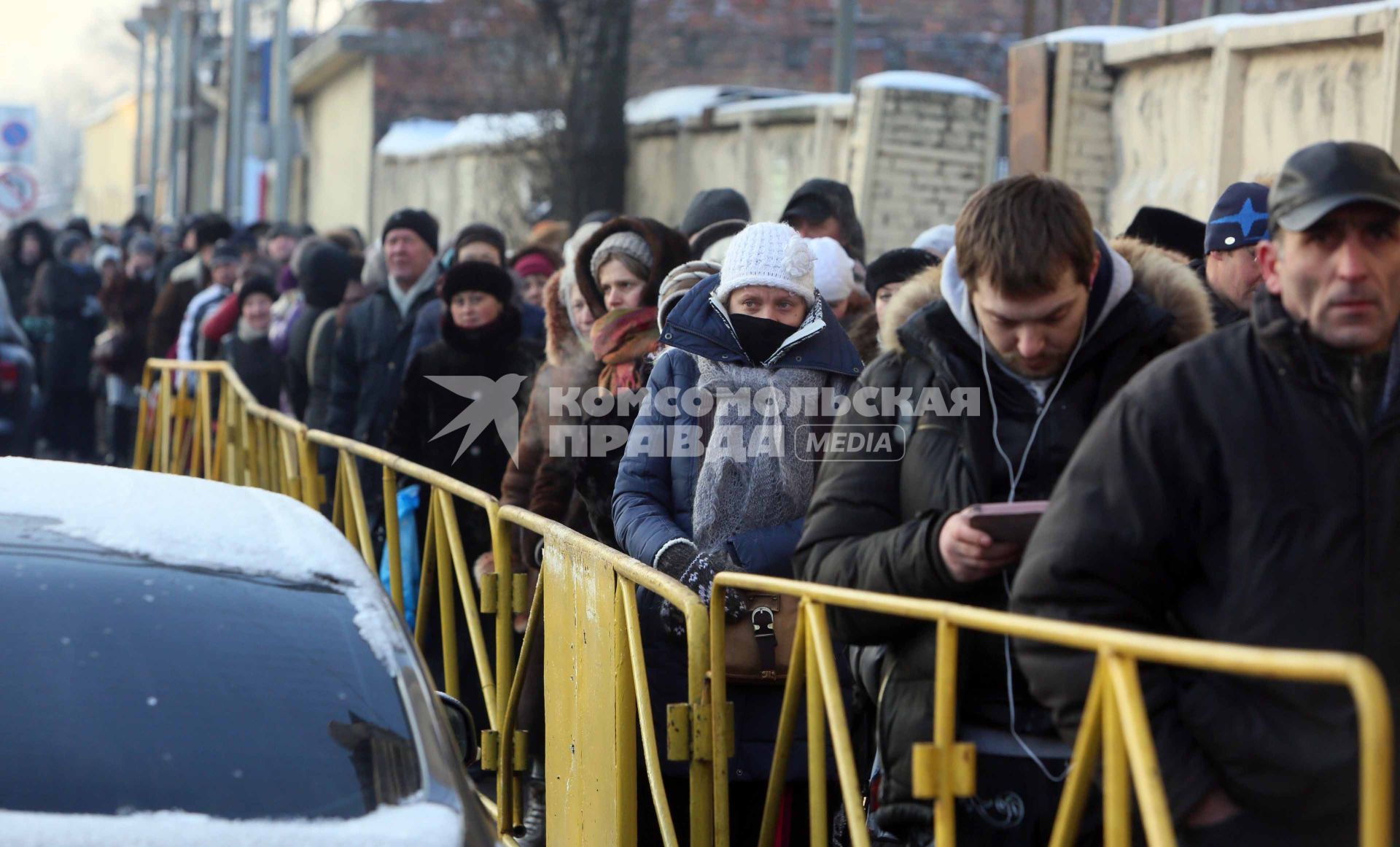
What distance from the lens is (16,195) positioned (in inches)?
945

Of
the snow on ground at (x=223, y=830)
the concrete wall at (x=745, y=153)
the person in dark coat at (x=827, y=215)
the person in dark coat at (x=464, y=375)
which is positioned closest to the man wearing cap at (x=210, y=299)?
the concrete wall at (x=745, y=153)

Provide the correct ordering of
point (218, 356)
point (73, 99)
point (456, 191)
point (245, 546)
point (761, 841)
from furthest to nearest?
point (73, 99)
point (456, 191)
point (218, 356)
point (761, 841)
point (245, 546)

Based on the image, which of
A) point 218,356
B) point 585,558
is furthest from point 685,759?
point 218,356

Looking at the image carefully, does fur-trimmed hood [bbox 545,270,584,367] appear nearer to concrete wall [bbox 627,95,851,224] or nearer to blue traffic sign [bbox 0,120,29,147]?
concrete wall [bbox 627,95,851,224]

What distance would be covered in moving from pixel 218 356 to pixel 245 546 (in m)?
8.31

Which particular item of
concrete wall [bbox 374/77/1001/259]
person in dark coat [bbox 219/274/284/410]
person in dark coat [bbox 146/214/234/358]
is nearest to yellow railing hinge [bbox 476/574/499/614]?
person in dark coat [bbox 219/274/284/410]

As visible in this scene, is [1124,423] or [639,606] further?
[639,606]

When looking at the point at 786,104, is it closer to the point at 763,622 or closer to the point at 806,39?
the point at 763,622

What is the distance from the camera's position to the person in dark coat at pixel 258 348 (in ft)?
34.5

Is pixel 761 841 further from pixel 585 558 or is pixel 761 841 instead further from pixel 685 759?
pixel 585 558

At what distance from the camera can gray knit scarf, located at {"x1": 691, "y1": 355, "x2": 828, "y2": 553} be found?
172 inches

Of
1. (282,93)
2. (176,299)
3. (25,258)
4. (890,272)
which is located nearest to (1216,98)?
(890,272)

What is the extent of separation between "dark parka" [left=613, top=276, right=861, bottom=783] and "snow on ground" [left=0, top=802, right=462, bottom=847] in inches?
54.8

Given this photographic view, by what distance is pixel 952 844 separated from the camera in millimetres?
2938
